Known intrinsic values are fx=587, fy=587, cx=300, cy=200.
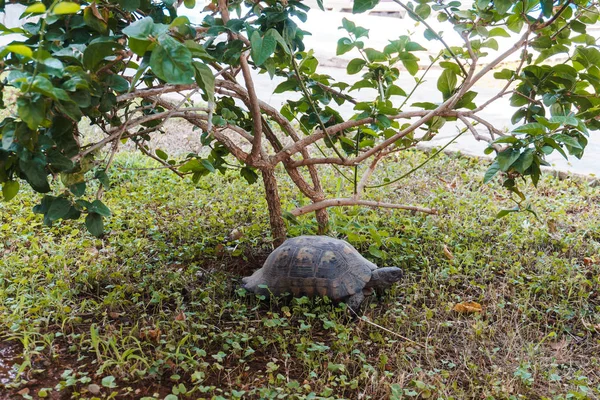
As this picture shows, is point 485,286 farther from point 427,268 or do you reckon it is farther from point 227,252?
point 227,252

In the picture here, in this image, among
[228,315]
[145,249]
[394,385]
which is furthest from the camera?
[145,249]

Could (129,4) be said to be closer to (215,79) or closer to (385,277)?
(215,79)

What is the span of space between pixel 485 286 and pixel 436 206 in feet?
3.84

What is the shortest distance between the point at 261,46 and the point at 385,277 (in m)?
1.53

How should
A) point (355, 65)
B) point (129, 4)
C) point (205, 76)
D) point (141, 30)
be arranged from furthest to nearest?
point (355, 65)
point (129, 4)
point (205, 76)
point (141, 30)

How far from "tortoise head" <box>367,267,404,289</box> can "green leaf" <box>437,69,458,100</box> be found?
3.25ft

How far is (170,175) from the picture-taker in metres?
5.08

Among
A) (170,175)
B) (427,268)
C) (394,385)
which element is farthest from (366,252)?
(170,175)

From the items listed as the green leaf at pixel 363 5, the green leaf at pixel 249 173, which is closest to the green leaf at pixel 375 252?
the green leaf at pixel 249 173

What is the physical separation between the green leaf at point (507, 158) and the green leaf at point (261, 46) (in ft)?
3.65

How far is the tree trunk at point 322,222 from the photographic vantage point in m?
3.78

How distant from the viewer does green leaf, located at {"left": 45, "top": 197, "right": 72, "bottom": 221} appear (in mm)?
2336

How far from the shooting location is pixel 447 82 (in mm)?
3125

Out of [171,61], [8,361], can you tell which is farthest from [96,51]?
[8,361]
